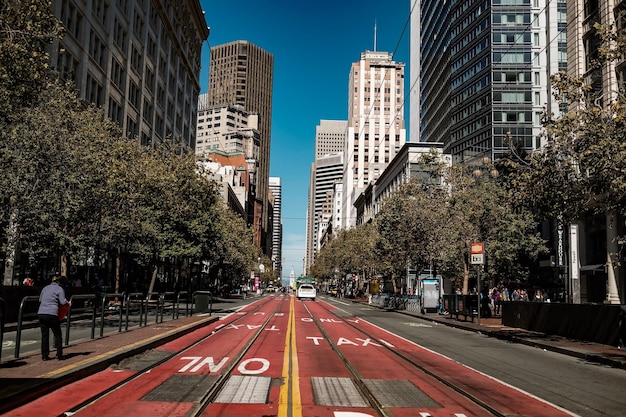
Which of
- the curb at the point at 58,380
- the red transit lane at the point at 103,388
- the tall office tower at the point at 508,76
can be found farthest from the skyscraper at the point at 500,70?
the curb at the point at 58,380

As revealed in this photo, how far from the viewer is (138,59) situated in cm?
5672

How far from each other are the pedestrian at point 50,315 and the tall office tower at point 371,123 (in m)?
144

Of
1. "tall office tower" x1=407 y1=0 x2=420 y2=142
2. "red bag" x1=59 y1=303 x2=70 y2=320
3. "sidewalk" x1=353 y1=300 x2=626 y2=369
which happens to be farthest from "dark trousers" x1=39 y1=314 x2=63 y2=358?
"tall office tower" x1=407 y1=0 x2=420 y2=142

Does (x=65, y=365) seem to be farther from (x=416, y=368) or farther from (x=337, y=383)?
(x=416, y=368)

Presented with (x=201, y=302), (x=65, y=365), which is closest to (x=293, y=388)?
(x=65, y=365)

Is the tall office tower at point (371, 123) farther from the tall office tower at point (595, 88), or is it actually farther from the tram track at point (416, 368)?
the tram track at point (416, 368)

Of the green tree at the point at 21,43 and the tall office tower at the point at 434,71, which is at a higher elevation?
the tall office tower at the point at 434,71

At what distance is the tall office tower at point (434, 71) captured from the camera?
9312 cm

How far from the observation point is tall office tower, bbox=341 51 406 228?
164 meters

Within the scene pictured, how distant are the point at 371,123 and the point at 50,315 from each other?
6287 inches

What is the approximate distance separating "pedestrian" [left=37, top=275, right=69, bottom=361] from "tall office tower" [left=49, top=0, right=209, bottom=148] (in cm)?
1886

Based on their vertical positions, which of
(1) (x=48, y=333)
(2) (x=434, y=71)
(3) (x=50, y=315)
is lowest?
(1) (x=48, y=333)

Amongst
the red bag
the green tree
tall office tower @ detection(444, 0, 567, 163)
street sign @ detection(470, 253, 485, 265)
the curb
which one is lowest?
the curb

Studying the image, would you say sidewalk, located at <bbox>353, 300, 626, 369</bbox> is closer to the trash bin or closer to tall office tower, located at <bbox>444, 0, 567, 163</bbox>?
the trash bin
